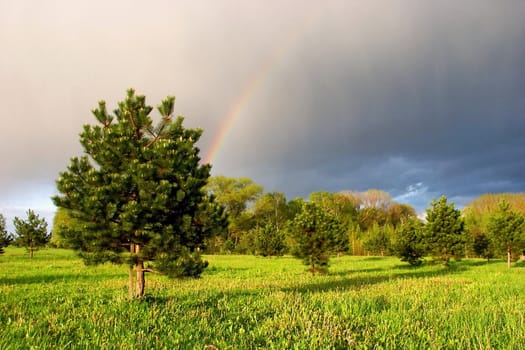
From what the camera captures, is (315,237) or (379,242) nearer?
(315,237)

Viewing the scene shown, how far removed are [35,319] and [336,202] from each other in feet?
296

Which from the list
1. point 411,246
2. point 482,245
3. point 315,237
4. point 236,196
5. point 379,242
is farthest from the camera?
→ point 236,196

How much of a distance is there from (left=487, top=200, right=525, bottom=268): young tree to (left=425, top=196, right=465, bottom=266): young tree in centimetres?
437

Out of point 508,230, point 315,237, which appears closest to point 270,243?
point 315,237

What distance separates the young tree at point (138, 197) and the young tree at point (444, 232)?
2839 centimetres

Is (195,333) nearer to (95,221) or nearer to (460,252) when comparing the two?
(95,221)

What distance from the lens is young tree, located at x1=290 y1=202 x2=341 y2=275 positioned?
A: 2208 cm

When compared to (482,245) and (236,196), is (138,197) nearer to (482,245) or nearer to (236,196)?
(482,245)

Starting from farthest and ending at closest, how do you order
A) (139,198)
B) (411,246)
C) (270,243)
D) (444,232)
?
(270,243), (411,246), (444,232), (139,198)

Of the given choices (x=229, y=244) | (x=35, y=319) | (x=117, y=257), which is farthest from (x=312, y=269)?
(x=229, y=244)

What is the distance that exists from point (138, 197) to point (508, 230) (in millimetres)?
36529

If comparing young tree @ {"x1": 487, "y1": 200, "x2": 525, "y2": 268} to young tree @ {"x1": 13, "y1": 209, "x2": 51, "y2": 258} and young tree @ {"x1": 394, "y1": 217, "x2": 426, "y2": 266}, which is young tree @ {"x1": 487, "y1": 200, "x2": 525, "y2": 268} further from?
young tree @ {"x1": 13, "y1": 209, "x2": 51, "y2": 258}

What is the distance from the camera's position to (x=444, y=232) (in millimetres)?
30922

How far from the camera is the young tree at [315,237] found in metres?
22.1
